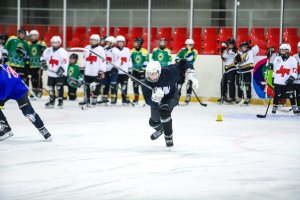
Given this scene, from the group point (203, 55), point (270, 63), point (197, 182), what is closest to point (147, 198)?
point (197, 182)

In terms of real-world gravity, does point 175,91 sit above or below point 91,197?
above

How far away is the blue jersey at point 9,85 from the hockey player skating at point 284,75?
6.23 m

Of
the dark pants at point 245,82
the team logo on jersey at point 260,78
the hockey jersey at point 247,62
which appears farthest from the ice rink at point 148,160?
the team logo on jersey at point 260,78

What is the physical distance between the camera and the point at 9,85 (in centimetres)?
873

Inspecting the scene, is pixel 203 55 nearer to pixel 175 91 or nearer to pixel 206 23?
pixel 206 23

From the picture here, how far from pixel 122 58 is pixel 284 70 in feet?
12.1

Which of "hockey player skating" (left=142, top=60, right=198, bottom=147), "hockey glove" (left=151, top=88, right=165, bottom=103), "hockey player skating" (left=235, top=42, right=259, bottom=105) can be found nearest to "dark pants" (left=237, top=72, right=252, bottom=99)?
"hockey player skating" (left=235, top=42, right=259, bottom=105)

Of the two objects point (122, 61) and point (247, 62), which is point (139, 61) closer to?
point (122, 61)

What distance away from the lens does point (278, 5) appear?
18.9 m

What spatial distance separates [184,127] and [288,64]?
3.45 metres

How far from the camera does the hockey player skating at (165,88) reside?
328 inches

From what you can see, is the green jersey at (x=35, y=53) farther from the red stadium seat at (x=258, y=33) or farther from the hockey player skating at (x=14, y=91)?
the hockey player skating at (x=14, y=91)

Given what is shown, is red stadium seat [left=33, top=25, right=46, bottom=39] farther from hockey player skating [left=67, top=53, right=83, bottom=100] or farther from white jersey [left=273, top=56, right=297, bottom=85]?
white jersey [left=273, top=56, right=297, bottom=85]

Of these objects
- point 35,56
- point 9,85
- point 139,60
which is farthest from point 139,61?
point 9,85
